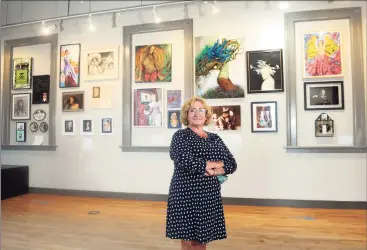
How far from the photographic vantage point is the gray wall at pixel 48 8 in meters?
6.32

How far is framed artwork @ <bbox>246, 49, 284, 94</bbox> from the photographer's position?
5.32 m

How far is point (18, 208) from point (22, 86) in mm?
2938

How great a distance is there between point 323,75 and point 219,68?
72.2 inches

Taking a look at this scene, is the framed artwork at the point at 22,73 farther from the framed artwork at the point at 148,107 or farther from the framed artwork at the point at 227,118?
the framed artwork at the point at 227,118

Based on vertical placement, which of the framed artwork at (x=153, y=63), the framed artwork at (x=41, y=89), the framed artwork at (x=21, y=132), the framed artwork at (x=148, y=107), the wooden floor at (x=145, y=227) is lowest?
the wooden floor at (x=145, y=227)

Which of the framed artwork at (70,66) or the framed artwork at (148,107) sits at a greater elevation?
the framed artwork at (70,66)

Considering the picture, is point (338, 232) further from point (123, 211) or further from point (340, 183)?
point (123, 211)

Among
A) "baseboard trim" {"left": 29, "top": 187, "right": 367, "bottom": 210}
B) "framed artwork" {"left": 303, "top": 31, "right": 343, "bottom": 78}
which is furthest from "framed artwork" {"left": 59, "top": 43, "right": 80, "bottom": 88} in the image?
"framed artwork" {"left": 303, "top": 31, "right": 343, "bottom": 78}

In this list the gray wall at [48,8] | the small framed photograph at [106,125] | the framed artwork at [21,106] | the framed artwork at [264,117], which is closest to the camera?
the framed artwork at [264,117]

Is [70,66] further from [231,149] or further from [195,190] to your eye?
[195,190]

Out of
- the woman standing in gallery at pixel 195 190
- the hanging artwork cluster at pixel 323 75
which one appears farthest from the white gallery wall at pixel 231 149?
the woman standing in gallery at pixel 195 190

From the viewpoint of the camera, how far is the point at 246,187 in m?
5.39

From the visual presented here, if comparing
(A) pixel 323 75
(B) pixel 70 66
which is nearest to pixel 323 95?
(A) pixel 323 75

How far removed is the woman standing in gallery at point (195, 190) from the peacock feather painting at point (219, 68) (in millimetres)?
3301
